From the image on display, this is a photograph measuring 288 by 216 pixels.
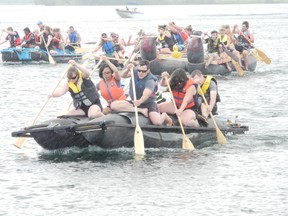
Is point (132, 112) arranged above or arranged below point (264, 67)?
above

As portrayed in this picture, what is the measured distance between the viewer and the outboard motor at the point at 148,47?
3547 cm

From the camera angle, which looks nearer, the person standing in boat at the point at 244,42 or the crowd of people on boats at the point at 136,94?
the crowd of people on boats at the point at 136,94

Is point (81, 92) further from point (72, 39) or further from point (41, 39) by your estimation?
point (72, 39)

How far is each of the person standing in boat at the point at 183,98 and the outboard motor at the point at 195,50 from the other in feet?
45.0

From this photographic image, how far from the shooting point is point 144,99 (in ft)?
67.1

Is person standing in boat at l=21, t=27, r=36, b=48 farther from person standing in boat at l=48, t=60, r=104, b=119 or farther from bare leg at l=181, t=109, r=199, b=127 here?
person standing in boat at l=48, t=60, r=104, b=119

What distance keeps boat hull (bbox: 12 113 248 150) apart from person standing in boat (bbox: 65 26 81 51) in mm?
26113

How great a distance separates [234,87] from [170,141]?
14.4m

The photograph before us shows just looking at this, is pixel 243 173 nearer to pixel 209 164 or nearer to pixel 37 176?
pixel 209 164

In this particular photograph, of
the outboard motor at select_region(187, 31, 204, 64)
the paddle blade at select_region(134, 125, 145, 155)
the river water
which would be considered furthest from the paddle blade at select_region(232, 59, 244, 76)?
the paddle blade at select_region(134, 125, 145, 155)

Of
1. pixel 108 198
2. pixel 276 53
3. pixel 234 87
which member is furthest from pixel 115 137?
pixel 276 53

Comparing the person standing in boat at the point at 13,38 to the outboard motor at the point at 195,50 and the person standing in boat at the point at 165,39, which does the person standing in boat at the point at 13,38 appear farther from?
the outboard motor at the point at 195,50

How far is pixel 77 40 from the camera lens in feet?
155

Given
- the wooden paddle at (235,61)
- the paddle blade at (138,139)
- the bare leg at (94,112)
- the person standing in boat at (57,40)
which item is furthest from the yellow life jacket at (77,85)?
the person standing in boat at (57,40)
